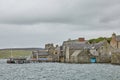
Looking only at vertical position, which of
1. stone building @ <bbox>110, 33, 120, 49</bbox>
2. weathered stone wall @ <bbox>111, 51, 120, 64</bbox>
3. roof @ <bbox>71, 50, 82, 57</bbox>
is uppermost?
stone building @ <bbox>110, 33, 120, 49</bbox>

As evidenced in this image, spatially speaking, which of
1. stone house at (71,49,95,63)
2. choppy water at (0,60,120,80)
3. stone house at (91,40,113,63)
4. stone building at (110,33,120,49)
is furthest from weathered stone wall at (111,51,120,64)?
stone building at (110,33,120,49)

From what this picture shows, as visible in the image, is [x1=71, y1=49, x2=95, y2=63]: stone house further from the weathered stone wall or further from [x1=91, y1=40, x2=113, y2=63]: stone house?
the weathered stone wall

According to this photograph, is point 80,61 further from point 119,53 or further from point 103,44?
point 119,53

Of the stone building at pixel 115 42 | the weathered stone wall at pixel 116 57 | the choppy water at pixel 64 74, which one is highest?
the stone building at pixel 115 42

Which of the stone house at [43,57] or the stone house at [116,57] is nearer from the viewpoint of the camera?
the stone house at [116,57]

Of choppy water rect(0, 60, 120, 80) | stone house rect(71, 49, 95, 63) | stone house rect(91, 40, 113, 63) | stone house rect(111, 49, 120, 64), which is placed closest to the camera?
choppy water rect(0, 60, 120, 80)

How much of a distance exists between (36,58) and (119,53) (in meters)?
73.6

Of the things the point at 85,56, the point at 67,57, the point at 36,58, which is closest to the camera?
the point at 85,56

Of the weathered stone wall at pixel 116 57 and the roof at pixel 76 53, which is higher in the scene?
the roof at pixel 76 53

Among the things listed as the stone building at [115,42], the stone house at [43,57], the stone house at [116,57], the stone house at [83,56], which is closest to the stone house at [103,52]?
the stone house at [83,56]

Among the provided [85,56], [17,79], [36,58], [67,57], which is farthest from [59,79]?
[36,58]

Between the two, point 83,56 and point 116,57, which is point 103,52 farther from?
point 116,57

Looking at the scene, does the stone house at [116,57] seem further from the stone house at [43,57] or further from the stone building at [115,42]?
the stone house at [43,57]

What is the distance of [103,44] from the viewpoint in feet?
489
